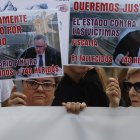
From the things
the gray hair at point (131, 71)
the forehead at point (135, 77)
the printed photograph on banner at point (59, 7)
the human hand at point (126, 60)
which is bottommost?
the forehead at point (135, 77)

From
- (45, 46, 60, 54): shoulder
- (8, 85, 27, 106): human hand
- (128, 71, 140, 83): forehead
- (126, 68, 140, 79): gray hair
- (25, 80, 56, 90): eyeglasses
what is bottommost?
(8, 85, 27, 106): human hand

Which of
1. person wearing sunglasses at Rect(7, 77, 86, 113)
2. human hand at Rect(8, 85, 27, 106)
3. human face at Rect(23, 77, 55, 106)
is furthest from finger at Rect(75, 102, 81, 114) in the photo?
human hand at Rect(8, 85, 27, 106)

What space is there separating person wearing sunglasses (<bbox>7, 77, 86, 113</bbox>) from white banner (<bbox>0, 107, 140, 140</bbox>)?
33 millimetres

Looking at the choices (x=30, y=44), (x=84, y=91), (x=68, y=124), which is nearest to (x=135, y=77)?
(x=84, y=91)

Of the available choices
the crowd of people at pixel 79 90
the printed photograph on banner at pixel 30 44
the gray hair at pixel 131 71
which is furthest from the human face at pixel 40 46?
the gray hair at pixel 131 71

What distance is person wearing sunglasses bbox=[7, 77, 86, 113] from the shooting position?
133 centimetres

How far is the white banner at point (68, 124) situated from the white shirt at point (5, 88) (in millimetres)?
60

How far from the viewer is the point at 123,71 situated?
1347 mm

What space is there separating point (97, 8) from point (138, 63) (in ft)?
0.95

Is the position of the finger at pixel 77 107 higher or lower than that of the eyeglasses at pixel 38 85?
lower

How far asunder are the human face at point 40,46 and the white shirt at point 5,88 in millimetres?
170

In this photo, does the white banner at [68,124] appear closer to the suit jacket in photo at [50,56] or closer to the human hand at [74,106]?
the human hand at [74,106]

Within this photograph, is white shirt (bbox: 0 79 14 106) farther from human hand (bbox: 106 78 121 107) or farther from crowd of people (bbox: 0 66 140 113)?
human hand (bbox: 106 78 121 107)

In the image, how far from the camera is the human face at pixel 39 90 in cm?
133
